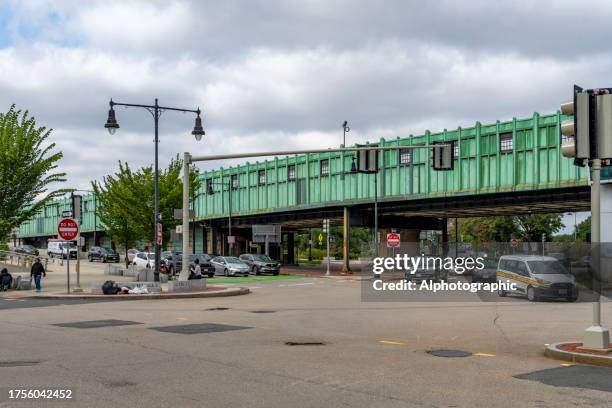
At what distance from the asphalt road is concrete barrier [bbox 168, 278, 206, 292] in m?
8.46

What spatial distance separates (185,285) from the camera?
31.3m

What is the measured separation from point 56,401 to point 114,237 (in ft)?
169

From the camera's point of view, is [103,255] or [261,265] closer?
[261,265]

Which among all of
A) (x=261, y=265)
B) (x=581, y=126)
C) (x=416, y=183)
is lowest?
(x=261, y=265)

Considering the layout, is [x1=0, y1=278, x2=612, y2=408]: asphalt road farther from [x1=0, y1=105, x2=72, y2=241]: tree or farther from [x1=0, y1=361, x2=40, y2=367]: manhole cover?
[x1=0, y1=105, x2=72, y2=241]: tree

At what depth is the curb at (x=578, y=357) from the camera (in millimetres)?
11602

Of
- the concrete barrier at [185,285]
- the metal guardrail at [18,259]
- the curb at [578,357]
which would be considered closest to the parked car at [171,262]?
the metal guardrail at [18,259]

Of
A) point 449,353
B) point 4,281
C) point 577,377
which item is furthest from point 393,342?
point 4,281

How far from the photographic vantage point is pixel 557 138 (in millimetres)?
41000

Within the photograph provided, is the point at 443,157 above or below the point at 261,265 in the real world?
above

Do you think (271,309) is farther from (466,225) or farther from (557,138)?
(466,225)

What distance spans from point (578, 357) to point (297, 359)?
4.81 m

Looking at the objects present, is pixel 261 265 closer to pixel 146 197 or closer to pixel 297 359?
pixel 146 197

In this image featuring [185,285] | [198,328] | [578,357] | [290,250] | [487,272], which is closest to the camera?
[578,357]
